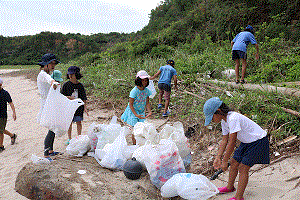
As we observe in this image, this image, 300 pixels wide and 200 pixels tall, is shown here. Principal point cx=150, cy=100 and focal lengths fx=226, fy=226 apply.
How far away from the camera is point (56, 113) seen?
10.6 feet

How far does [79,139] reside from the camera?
3.50 meters

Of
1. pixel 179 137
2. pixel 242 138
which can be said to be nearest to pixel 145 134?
pixel 179 137

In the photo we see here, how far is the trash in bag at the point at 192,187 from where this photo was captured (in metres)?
2.23

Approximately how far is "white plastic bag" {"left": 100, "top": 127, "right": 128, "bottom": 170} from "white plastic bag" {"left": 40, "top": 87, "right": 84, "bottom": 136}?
79 centimetres

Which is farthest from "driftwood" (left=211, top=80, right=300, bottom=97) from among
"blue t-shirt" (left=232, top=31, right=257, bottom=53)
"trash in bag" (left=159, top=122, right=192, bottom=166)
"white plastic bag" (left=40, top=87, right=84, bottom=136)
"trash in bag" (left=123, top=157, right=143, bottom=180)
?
Result: "white plastic bag" (left=40, top=87, right=84, bottom=136)

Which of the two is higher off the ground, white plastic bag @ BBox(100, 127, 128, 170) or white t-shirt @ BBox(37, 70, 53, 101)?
white t-shirt @ BBox(37, 70, 53, 101)

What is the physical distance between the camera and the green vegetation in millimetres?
3822

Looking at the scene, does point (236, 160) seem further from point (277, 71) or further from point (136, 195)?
point (277, 71)

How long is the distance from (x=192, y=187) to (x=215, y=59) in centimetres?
582

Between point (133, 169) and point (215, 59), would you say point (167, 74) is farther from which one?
point (133, 169)

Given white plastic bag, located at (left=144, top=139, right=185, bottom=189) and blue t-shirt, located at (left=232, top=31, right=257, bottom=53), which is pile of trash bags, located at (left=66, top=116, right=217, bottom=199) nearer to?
white plastic bag, located at (left=144, top=139, right=185, bottom=189)

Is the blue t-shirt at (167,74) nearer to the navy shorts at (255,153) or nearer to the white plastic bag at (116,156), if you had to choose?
the white plastic bag at (116,156)

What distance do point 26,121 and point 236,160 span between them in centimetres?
593

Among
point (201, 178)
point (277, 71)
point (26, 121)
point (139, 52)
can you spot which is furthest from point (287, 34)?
point (26, 121)
